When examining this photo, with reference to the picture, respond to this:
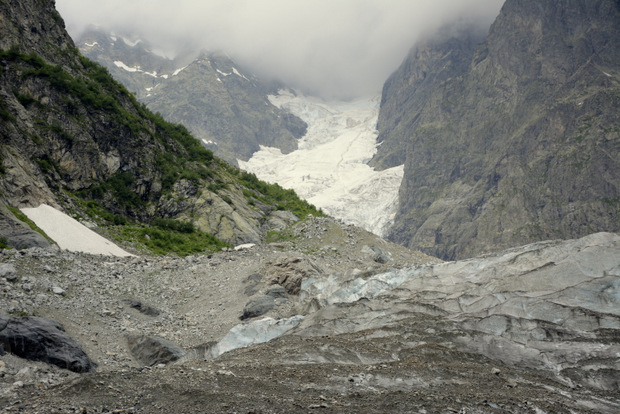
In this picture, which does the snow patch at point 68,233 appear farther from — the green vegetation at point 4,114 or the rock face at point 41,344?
the rock face at point 41,344

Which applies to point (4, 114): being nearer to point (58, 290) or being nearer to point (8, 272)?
point (8, 272)

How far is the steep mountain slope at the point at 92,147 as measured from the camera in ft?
114

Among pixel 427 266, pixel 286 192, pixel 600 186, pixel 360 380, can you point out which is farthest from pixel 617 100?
pixel 360 380

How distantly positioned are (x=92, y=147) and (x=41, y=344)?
30.2m

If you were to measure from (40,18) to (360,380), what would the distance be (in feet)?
161

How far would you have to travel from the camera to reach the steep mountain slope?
34875 mm

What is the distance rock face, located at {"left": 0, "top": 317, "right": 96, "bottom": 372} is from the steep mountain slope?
19359 millimetres

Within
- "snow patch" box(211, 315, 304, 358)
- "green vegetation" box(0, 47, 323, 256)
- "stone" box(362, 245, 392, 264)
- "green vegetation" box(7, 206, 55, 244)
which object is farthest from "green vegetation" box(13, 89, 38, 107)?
"snow patch" box(211, 315, 304, 358)

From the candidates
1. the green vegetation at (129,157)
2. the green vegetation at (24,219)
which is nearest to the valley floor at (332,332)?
the green vegetation at (24,219)

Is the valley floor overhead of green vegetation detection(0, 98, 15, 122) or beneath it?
beneath

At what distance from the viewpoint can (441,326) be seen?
1686 cm

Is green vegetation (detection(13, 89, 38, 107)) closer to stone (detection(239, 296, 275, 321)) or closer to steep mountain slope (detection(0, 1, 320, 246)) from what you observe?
steep mountain slope (detection(0, 1, 320, 246))

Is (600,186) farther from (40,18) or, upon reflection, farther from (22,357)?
(22,357)

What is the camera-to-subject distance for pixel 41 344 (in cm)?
1260
